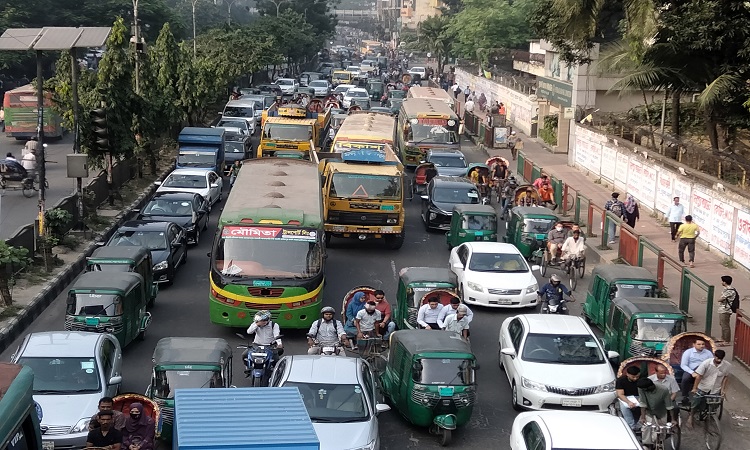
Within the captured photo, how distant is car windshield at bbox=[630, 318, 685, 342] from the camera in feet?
62.8

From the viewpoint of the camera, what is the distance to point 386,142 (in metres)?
37.8

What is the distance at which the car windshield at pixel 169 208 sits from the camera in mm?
29875

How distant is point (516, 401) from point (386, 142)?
69.7 ft

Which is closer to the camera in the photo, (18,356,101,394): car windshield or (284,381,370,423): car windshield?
(284,381,370,423): car windshield

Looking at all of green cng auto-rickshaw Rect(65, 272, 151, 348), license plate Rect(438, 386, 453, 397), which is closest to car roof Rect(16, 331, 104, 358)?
green cng auto-rickshaw Rect(65, 272, 151, 348)

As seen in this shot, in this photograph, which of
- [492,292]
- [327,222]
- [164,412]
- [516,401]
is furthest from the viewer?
[327,222]

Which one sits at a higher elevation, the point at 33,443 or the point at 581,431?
the point at 33,443

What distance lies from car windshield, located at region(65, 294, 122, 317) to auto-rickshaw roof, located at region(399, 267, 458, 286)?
216 inches

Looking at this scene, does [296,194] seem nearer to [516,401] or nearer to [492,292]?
[492,292]

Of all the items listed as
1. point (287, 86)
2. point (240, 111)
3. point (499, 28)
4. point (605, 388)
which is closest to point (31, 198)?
point (240, 111)

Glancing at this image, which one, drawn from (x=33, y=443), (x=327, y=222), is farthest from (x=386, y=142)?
(x=33, y=443)

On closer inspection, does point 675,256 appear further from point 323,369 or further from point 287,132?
point 287,132

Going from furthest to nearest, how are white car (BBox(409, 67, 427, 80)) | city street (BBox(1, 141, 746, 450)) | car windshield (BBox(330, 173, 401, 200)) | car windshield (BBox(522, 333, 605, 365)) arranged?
1. white car (BBox(409, 67, 427, 80))
2. car windshield (BBox(330, 173, 401, 200))
3. car windshield (BBox(522, 333, 605, 365))
4. city street (BBox(1, 141, 746, 450))

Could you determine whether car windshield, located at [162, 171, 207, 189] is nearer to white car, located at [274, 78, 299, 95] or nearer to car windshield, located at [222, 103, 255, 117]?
car windshield, located at [222, 103, 255, 117]
